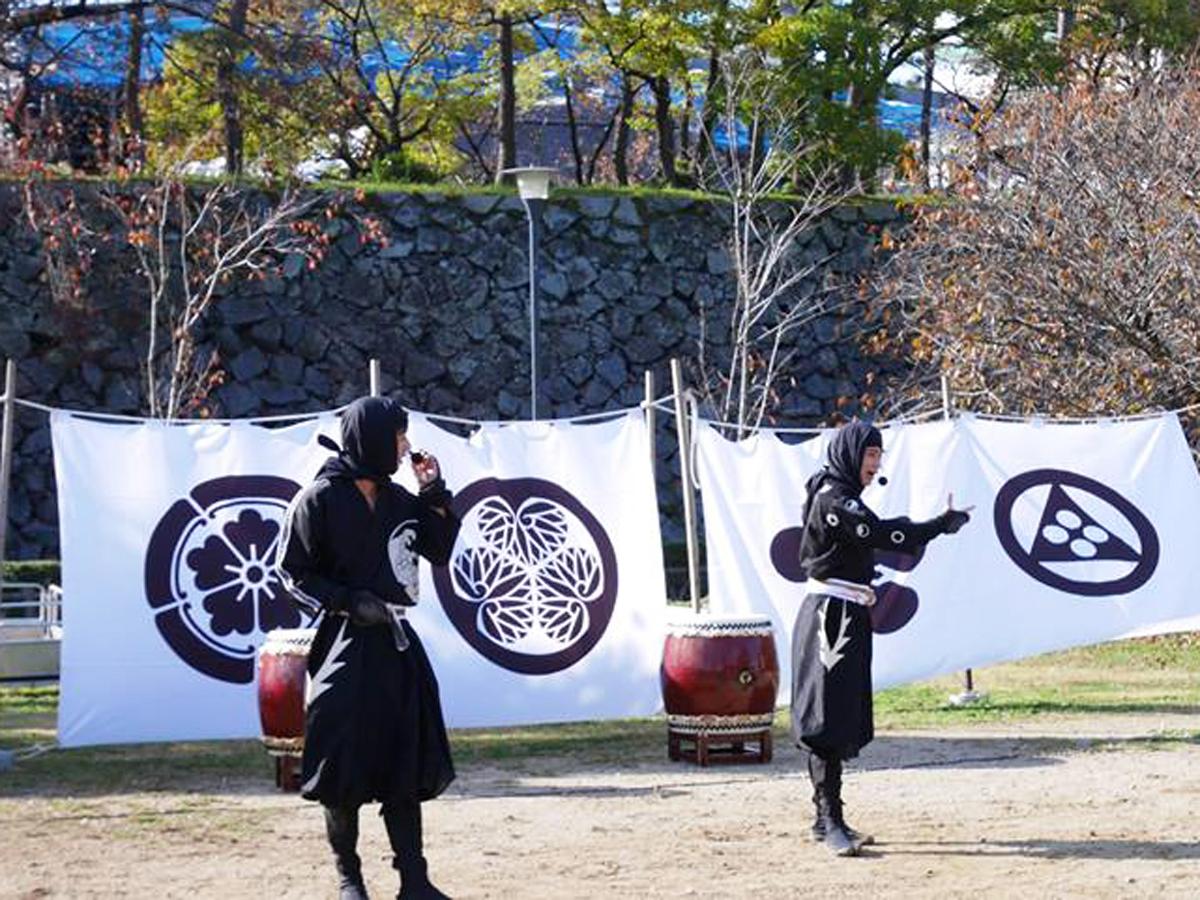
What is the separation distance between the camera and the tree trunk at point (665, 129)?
28.6 m

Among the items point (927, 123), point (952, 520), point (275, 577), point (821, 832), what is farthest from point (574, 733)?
point (927, 123)

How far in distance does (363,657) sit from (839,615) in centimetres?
219

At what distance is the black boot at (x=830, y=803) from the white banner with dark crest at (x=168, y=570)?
3645 millimetres

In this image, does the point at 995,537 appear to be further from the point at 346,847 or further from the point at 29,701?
the point at 29,701

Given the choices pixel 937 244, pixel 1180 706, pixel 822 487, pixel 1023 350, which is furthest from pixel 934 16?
pixel 822 487

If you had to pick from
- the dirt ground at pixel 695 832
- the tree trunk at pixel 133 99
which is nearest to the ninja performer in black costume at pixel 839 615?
the dirt ground at pixel 695 832

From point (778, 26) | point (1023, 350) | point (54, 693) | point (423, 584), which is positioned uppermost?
point (778, 26)

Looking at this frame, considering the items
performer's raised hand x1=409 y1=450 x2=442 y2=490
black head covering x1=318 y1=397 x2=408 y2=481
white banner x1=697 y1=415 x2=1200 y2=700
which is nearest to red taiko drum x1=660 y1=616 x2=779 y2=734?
white banner x1=697 y1=415 x2=1200 y2=700

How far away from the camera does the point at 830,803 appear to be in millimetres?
8250

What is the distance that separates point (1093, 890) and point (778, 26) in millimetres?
20066

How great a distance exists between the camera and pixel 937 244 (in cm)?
2173

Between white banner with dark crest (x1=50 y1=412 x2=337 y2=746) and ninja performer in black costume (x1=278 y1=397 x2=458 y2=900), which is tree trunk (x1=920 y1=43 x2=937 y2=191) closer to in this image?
white banner with dark crest (x1=50 y1=412 x2=337 y2=746)

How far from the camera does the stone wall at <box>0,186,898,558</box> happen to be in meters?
24.9

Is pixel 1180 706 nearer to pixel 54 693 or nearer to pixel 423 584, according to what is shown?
pixel 423 584
